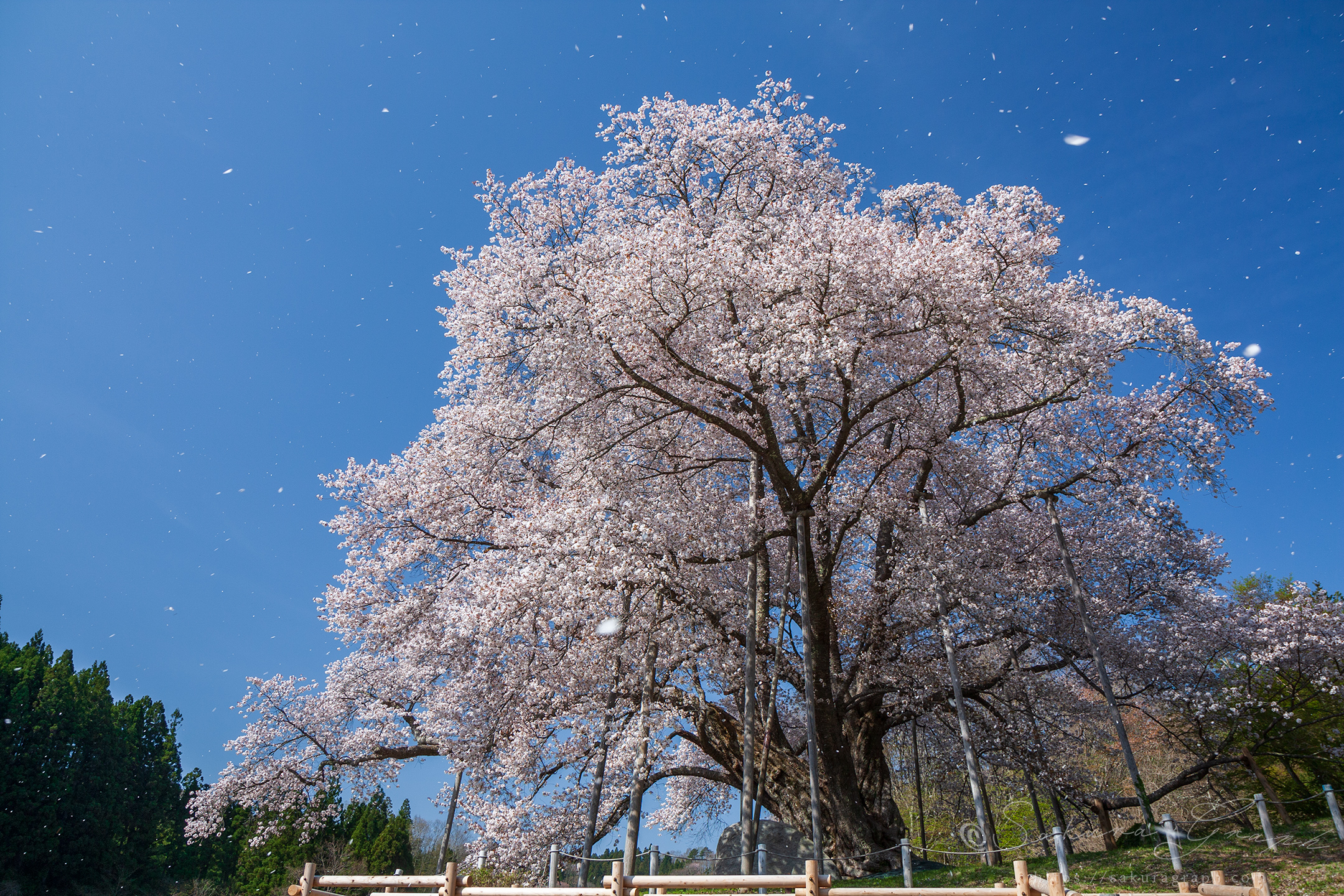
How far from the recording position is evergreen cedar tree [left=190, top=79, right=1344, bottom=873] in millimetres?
11453

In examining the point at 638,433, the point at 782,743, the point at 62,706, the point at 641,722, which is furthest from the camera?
the point at 62,706

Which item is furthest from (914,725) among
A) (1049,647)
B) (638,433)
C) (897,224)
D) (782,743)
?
(897,224)

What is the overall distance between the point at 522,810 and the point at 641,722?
417 centimetres

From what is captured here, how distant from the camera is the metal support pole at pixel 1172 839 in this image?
31.1 ft

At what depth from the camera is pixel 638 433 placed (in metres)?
15.0

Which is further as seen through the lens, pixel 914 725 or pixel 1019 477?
pixel 914 725

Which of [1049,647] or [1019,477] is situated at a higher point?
[1019,477]

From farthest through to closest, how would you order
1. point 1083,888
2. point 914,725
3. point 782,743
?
point 914,725 → point 782,743 → point 1083,888

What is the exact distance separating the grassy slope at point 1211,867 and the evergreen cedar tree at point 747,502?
2.29 metres

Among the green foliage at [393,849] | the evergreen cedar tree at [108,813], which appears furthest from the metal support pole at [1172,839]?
the green foliage at [393,849]

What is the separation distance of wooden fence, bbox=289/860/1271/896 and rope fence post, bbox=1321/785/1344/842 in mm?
5869

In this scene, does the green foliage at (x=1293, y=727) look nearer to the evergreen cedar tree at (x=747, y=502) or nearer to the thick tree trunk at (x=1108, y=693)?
the evergreen cedar tree at (x=747, y=502)

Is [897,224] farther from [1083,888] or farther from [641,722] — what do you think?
[1083,888]

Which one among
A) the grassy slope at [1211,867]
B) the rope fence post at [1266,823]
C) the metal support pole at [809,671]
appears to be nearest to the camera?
the grassy slope at [1211,867]
